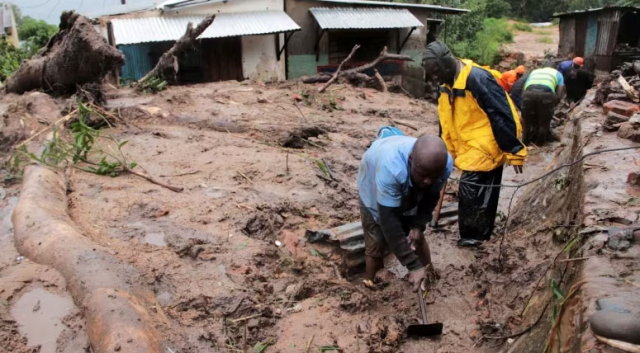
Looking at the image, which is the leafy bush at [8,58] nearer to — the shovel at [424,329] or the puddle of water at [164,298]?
the puddle of water at [164,298]

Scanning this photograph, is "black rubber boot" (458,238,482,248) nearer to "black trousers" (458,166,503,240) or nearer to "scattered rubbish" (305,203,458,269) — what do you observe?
"black trousers" (458,166,503,240)

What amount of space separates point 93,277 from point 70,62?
5.33 meters

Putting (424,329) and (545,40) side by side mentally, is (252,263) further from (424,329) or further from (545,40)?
(545,40)

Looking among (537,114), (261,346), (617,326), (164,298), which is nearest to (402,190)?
(261,346)

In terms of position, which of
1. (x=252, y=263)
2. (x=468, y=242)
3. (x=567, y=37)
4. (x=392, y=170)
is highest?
(x=392, y=170)

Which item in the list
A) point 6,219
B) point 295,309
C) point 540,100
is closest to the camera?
point 295,309

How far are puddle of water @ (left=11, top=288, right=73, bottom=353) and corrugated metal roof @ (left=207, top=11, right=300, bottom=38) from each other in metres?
10.5

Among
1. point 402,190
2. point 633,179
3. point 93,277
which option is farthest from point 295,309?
point 633,179

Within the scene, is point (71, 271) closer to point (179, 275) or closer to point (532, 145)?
point (179, 275)

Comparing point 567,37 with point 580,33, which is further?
point 567,37

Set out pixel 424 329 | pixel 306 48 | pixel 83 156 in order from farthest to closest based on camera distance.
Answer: pixel 306 48 < pixel 83 156 < pixel 424 329

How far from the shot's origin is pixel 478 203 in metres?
4.05

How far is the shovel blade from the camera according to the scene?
119 inches

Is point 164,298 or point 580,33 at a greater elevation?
point 580,33
